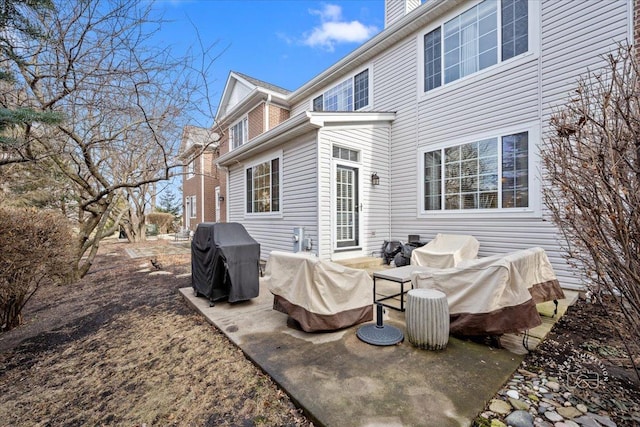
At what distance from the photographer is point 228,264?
4.16m

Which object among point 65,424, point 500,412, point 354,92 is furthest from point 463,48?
point 65,424

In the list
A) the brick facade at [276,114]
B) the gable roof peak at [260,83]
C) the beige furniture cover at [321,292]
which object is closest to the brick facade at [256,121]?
the brick facade at [276,114]

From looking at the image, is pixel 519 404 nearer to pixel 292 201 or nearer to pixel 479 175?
pixel 479 175

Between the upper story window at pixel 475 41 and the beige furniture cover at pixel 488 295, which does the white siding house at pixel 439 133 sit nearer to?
the upper story window at pixel 475 41

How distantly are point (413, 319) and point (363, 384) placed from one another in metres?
0.90

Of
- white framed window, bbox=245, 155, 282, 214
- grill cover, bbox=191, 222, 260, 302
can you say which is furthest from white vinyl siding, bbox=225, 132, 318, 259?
grill cover, bbox=191, 222, 260, 302

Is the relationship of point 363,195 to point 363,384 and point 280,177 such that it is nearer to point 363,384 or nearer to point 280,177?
point 280,177

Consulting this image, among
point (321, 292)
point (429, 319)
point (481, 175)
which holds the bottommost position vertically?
point (429, 319)

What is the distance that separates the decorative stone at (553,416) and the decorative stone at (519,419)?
0.40 ft

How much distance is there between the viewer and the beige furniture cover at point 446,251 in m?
5.32

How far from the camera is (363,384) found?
2.25 metres

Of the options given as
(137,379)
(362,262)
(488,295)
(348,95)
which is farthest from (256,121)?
(488,295)

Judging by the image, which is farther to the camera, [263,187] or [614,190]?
[263,187]

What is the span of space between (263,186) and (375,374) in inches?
276
